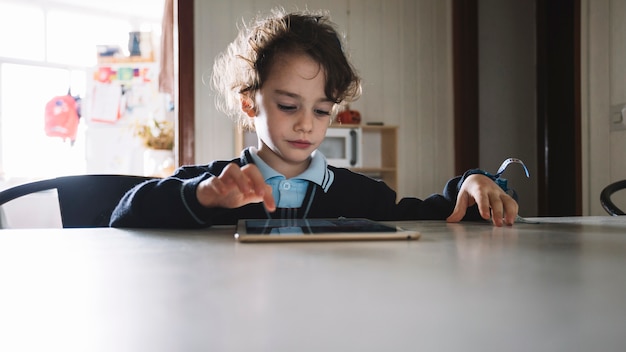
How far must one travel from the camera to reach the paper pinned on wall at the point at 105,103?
5.12m

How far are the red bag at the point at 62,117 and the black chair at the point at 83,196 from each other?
431 cm

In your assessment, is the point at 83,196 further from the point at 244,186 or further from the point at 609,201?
the point at 609,201

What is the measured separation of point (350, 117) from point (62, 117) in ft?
10.3

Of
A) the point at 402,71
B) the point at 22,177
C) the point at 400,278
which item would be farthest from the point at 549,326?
the point at 22,177

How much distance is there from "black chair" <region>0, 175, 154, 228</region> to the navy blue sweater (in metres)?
0.15

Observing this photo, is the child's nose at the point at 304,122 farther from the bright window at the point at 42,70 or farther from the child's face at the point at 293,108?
the bright window at the point at 42,70

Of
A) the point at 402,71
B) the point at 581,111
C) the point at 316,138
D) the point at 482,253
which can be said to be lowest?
the point at 482,253

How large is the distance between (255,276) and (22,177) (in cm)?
522

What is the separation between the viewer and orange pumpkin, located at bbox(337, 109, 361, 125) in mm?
3352

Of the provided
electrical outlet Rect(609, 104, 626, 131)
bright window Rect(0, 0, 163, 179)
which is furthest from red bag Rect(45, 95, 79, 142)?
electrical outlet Rect(609, 104, 626, 131)

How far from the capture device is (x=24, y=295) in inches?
9.0

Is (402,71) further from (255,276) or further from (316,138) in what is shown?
(255,276)

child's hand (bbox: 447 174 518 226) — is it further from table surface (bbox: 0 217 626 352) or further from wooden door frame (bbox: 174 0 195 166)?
wooden door frame (bbox: 174 0 195 166)

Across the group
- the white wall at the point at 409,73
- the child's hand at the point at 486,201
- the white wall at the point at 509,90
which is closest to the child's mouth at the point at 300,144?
the child's hand at the point at 486,201
